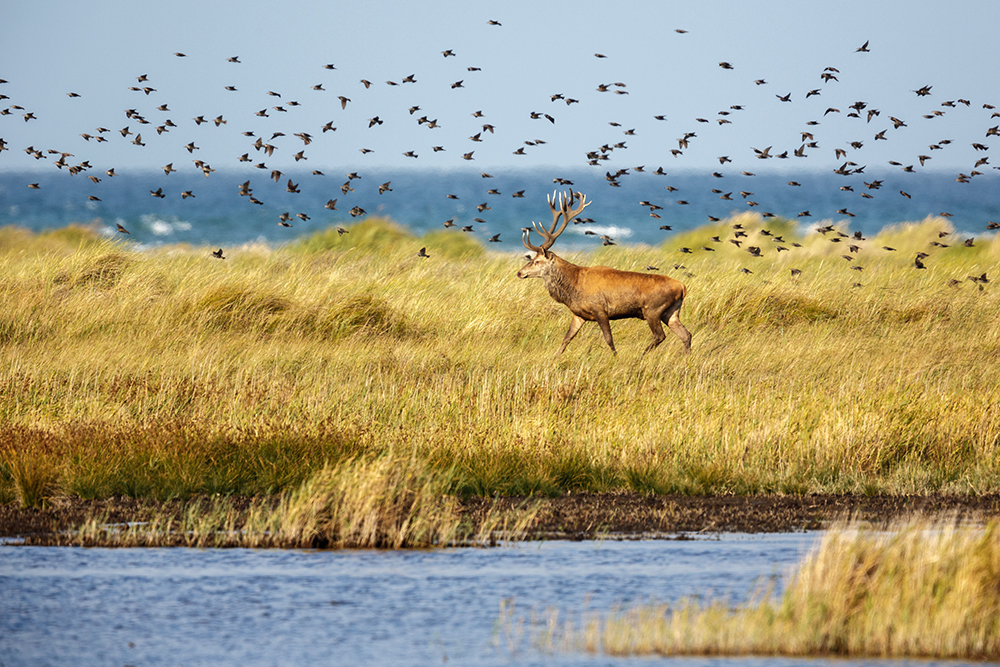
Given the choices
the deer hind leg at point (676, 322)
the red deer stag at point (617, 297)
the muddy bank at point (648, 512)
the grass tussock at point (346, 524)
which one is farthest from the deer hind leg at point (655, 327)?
the grass tussock at point (346, 524)

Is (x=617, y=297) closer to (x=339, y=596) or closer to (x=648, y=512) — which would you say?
(x=648, y=512)

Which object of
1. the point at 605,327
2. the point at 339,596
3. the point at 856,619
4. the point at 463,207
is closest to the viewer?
the point at 856,619

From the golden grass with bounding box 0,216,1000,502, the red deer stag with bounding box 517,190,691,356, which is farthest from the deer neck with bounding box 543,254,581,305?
the golden grass with bounding box 0,216,1000,502

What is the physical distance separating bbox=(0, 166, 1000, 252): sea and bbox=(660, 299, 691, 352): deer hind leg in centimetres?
2238

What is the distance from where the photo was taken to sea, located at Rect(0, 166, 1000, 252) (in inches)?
2426

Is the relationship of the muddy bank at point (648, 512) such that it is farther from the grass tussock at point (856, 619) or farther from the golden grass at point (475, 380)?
the grass tussock at point (856, 619)

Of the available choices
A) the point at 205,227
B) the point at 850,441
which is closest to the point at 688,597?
the point at 850,441

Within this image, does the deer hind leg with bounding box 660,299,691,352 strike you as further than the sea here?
No

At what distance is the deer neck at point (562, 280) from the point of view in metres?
16.8

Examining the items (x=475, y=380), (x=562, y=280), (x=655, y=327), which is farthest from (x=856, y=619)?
(x=562, y=280)

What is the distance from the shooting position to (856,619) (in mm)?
6742

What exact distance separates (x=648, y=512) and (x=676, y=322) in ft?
22.2

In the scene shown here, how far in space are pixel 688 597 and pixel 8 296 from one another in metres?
13.5

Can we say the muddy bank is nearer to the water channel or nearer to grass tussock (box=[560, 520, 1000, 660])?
the water channel
